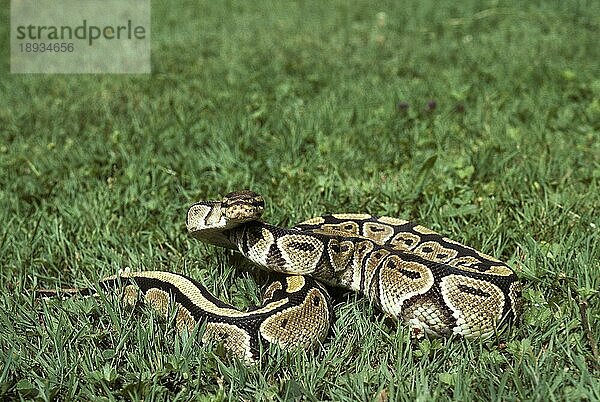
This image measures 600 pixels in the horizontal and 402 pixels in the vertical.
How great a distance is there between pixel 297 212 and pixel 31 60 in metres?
7.99

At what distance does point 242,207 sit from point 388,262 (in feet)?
3.38

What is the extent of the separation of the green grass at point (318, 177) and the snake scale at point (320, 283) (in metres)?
0.15

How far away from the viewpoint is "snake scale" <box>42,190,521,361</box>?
4.22 metres

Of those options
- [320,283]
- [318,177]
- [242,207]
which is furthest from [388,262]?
[318,177]

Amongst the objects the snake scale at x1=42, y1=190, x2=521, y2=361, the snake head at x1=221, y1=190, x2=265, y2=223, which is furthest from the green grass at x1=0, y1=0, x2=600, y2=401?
the snake head at x1=221, y1=190, x2=265, y2=223

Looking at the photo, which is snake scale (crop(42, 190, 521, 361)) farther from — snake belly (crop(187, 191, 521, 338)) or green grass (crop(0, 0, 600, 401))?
green grass (crop(0, 0, 600, 401))

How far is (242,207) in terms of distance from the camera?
453cm

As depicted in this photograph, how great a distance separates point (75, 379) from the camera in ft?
12.7

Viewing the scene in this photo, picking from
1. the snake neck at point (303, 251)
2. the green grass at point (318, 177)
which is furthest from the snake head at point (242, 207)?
the green grass at point (318, 177)

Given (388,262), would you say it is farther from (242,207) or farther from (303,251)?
(242,207)

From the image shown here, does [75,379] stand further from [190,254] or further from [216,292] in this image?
[190,254]

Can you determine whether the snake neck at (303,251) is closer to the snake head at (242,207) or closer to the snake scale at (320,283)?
the snake scale at (320,283)

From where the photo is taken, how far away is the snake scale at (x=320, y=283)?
422 centimetres

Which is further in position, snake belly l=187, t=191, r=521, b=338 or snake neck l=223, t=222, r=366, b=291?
snake neck l=223, t=222, r=366, b=291
